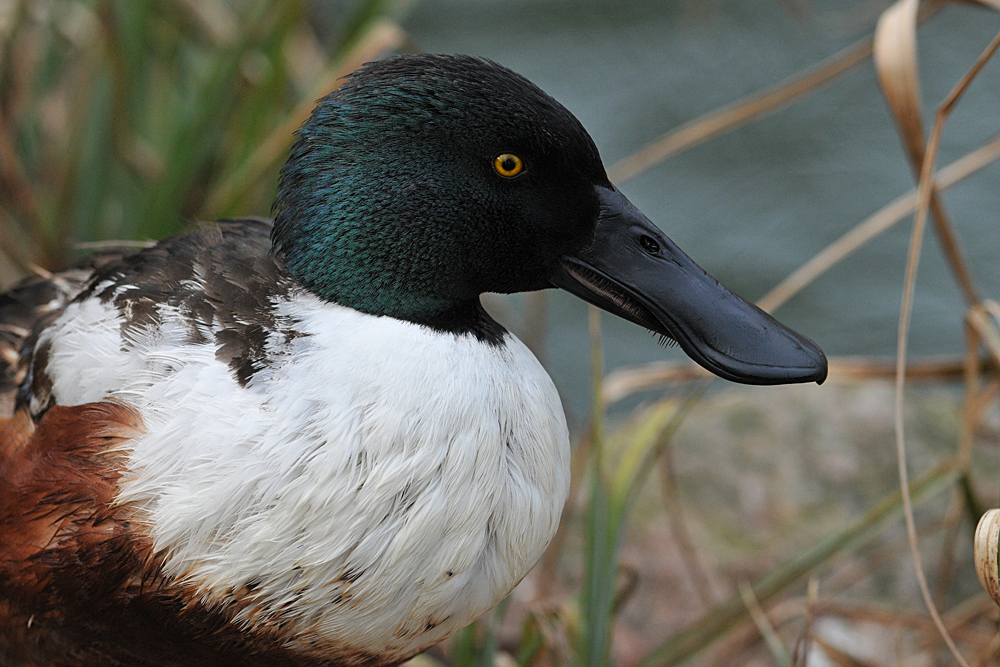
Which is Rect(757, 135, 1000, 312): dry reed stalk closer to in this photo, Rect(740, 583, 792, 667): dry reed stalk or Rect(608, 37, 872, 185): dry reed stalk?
Rect(608, 37, 872, 185): dry reed stalk

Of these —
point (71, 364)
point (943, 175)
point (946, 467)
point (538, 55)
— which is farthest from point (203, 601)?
point (538, 55)

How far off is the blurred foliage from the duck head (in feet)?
3.85

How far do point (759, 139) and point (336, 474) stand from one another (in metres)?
3.95

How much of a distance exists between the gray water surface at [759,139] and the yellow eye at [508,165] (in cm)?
236

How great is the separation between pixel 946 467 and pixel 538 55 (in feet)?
12.0

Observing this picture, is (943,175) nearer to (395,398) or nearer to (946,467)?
(946,467)

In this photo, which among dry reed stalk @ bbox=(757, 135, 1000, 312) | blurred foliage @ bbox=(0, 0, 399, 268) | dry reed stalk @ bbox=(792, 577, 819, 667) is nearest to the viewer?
dry reed stalk @ bbox=(792, 577, 819, 667)

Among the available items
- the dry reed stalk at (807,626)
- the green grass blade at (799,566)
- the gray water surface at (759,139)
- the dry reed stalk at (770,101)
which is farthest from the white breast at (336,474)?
the gray water surface at (759,139)

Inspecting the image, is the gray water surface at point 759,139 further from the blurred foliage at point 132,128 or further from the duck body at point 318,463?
the duck body at point 318,463

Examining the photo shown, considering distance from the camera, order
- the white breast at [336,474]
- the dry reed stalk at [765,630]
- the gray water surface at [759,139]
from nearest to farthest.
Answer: the white breast at [336,474]
the dry reed stalk at [765,630]
the gray water surface at [759,139]

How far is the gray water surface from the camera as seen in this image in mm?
4270

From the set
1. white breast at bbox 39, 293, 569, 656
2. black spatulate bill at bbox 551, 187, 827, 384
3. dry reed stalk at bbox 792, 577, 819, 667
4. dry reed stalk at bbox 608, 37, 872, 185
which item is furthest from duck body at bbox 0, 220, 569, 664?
dry reed stalk at bbox 608, 37, 872, 185

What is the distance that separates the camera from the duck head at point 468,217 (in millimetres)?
1468

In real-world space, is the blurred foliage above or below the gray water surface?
below
